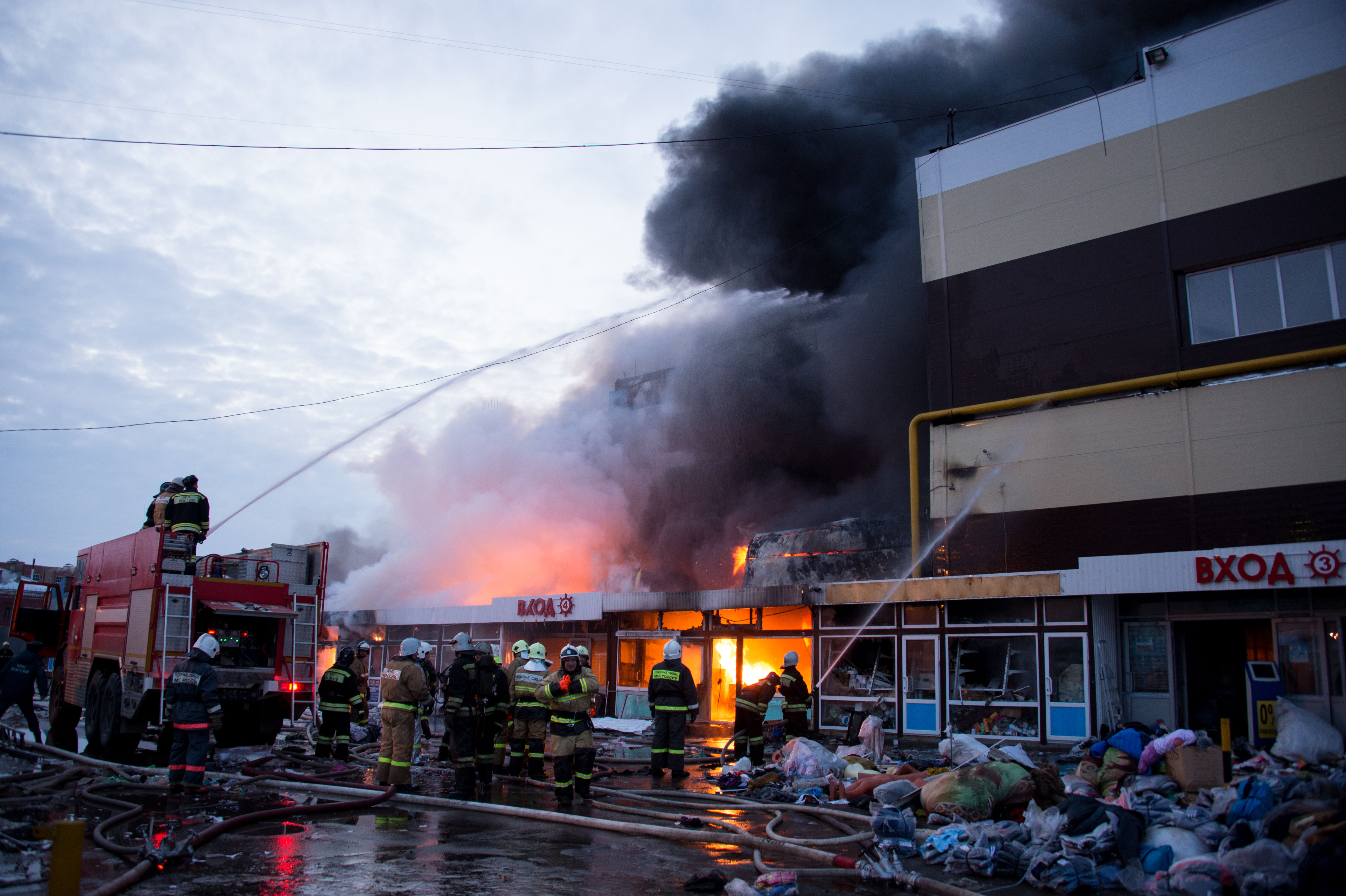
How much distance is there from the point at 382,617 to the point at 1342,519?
2060 centimetres

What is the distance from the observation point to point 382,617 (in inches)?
926

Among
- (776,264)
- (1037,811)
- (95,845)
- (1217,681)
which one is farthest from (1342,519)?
(776,264)

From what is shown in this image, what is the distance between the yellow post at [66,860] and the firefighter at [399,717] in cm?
477

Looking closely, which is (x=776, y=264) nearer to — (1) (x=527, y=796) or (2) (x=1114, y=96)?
(2) (x=1114, y=96)

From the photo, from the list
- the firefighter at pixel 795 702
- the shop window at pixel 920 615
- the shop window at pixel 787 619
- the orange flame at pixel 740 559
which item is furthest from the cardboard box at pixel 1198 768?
the orange flame at pixel 740 559

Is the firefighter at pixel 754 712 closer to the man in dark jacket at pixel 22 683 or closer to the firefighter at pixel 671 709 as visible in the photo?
the firefighter at pixel 671 709

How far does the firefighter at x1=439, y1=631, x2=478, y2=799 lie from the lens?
8.80 meters

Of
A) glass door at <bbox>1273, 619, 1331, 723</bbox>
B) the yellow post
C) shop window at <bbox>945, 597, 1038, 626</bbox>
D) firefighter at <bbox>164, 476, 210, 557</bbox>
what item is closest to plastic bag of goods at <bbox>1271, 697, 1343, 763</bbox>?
glass door at <bbox>1273, 619, 1331, 723</bbox>

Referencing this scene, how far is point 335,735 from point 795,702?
601cm

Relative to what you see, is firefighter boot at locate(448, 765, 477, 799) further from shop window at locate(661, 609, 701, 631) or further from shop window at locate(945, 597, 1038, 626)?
shop window at locate(661, 609, 701, 631)

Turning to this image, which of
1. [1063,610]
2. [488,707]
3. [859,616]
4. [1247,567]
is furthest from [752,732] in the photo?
[1247,567]

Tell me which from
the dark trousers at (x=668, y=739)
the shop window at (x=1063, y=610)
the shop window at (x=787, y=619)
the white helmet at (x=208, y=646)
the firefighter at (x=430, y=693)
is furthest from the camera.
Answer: the shop window at (x=787, y=619)

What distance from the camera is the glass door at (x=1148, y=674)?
42.1 feet

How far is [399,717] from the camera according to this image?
28.8 feet
